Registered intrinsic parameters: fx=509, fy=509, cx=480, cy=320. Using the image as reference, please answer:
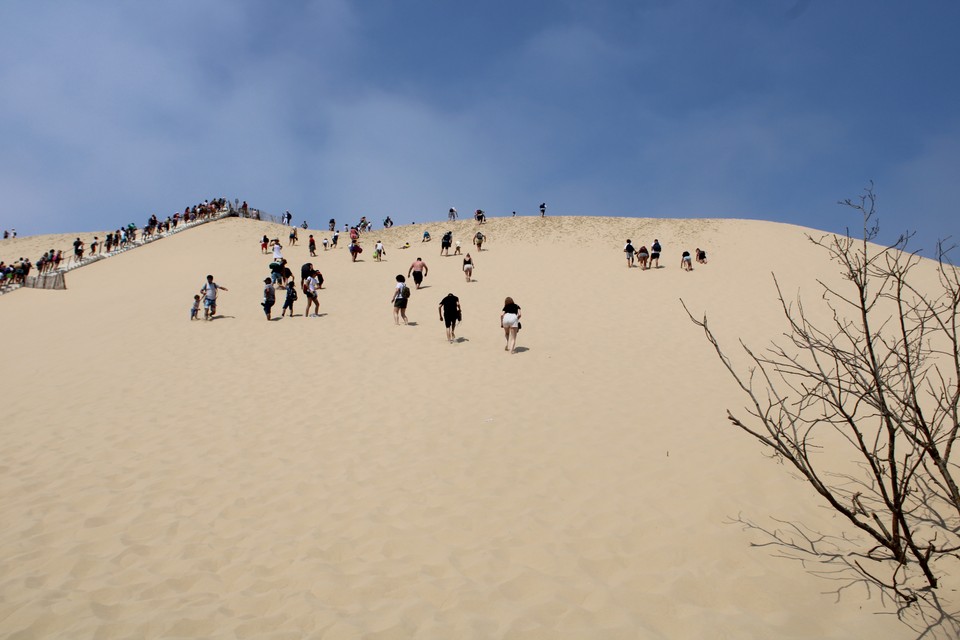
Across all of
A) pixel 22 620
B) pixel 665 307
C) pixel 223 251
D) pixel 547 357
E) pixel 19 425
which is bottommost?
pixel 22 620

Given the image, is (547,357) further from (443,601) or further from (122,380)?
(122,380)

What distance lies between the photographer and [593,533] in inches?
197

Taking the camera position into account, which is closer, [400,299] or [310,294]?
[400,299]

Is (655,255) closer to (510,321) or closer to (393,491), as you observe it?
(510,321)

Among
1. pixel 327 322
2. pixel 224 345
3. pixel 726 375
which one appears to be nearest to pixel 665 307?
pixel 726 375

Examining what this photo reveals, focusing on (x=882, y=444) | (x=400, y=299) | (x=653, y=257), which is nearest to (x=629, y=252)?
(x=653, y=257)

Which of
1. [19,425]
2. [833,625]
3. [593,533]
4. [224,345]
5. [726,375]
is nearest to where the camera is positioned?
[833,625]

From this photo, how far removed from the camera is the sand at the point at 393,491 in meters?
3.99

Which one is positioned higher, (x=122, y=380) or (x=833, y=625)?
(x=122, y=380)

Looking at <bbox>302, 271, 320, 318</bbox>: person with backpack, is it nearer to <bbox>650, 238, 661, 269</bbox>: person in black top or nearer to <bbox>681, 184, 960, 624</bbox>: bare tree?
<bbox>681, 184, 960, 624</bbox>: bare tree

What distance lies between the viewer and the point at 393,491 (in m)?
6.01

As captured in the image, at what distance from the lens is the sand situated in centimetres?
399

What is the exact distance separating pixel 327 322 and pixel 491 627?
13265 mm

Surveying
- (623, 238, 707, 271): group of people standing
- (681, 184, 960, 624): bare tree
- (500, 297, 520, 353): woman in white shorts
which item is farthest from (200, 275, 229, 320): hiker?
(623, 238, 707, 271): group of people standing
